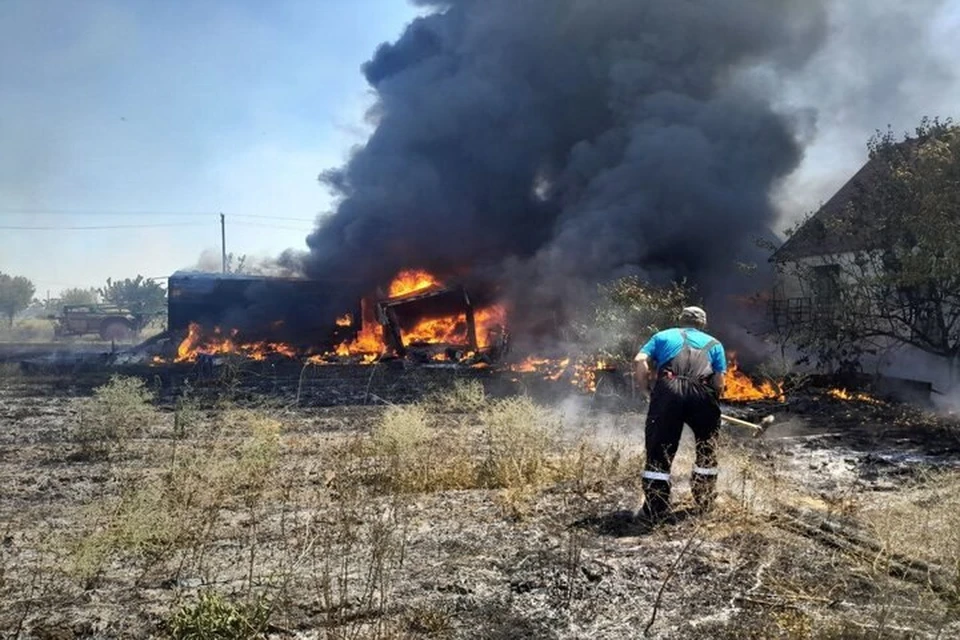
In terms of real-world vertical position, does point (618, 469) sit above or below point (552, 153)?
below

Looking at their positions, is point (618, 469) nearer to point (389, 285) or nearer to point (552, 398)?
point (552, 398)

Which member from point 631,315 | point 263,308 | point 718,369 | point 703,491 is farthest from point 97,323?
point 703,491

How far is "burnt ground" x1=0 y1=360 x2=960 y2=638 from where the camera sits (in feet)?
12.0

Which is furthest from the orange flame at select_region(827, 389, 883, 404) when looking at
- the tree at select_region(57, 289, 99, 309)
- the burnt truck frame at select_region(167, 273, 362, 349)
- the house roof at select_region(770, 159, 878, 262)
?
the tree at select_region(57, 289, 99, 309)

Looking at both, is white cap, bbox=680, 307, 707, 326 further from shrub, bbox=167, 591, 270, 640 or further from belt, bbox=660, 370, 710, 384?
shrub, bbox=167, 591, 270, 640

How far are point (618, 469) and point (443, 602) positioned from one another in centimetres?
343

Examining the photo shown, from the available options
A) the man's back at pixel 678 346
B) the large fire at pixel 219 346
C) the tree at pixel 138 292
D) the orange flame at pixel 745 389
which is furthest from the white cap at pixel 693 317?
the tree at pixel 138 292

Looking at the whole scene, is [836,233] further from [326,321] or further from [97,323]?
[97,323]

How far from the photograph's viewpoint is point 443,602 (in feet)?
12.7

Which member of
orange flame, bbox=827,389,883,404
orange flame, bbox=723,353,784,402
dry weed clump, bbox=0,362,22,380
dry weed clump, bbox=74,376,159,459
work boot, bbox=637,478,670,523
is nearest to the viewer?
work boot, bbox=637,478,670,523

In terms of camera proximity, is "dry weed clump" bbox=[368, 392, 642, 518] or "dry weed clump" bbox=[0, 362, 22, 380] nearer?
"dry weed clump" bbox=[368, 392, 642, 518]

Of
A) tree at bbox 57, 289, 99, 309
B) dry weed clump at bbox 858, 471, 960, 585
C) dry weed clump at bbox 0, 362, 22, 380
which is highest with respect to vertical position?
tree at bbox 57, 289, 99, 309

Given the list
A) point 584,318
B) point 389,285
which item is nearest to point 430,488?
point 584,318

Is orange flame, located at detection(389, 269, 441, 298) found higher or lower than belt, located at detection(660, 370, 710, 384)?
A: higher
